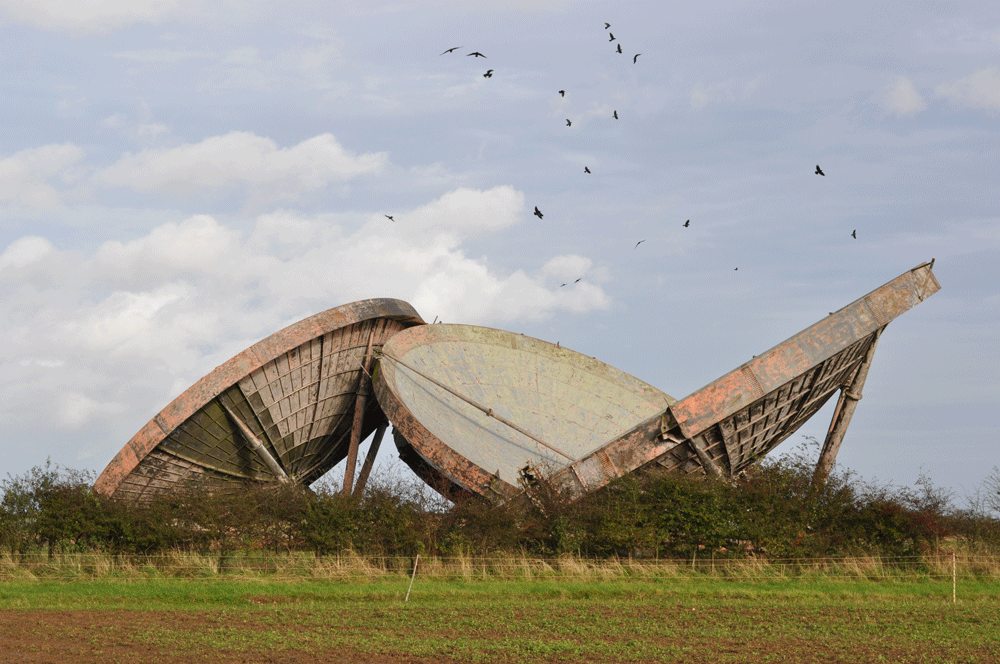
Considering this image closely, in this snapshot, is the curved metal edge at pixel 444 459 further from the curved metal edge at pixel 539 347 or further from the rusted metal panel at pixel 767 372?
the curved metal edge at pixel 539 347

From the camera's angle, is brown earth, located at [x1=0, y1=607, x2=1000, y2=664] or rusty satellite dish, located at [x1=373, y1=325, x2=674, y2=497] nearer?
brown earth, located at [x1=0, y1=607, x2=1000, y2=664]

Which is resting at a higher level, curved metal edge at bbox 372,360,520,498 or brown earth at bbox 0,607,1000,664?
curved metal edge at bbox 372,360,520,498

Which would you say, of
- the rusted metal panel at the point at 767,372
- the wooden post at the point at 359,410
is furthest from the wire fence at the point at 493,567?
the wooden post at the point at 359,410

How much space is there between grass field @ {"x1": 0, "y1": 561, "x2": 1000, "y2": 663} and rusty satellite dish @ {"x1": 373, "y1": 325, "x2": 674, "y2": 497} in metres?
2.63

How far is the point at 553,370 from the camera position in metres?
30.0

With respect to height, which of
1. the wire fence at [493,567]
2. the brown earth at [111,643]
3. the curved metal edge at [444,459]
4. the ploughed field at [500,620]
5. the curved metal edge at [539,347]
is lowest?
the brown earth at [111,643]

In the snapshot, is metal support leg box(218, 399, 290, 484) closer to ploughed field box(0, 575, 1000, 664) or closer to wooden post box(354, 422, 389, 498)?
wooden post box(354, 422, 389, 498)

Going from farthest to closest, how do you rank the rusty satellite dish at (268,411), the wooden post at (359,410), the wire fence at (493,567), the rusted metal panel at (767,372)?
1. the wooden post at (359,410)
2. the rusty satellite dish at (268,411)
3. the wire fence at (493,567)
4. the rusted metal panel at (767,372)

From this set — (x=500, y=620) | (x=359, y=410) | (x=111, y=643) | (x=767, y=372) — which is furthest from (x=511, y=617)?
(x=359, y=410)

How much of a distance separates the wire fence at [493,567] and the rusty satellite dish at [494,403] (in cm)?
178

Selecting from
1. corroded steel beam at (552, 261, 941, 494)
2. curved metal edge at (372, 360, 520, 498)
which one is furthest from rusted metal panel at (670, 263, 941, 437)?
curved metal edge at (372, 360, 520, 498)

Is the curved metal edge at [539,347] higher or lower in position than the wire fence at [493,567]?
higher

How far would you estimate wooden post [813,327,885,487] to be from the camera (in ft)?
77.5

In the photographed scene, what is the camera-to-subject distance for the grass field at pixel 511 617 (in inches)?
537
